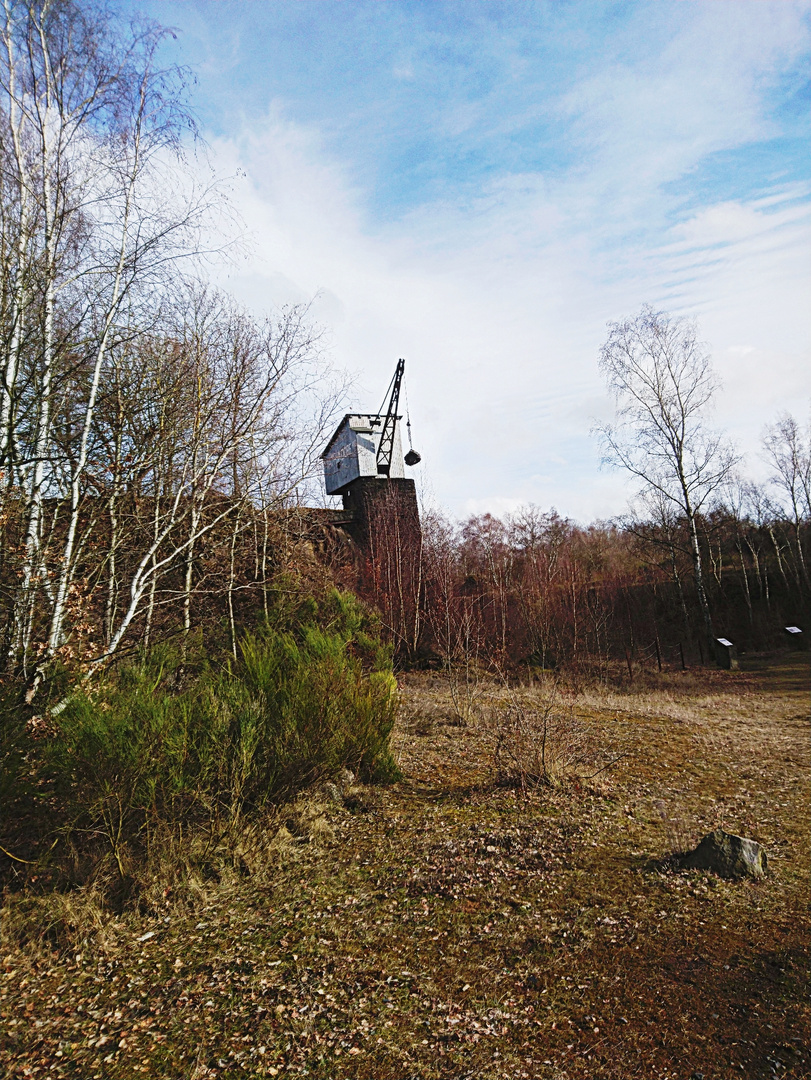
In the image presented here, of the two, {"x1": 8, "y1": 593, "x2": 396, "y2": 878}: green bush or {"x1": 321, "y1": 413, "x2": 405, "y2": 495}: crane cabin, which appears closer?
{"x1": 8, "y1": 593, "x2": 396, "y2": 878}: green bush

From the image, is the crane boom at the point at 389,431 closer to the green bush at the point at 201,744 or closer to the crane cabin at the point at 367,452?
the crane cabin at the point at 367,452

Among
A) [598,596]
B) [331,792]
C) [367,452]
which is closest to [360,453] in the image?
[367,452]

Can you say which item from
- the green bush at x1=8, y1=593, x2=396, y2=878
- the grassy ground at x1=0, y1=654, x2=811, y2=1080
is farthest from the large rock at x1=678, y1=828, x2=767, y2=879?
the green bush at x1=8, y1=593, x2=396, y2=878

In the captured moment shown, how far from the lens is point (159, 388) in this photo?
6.97m

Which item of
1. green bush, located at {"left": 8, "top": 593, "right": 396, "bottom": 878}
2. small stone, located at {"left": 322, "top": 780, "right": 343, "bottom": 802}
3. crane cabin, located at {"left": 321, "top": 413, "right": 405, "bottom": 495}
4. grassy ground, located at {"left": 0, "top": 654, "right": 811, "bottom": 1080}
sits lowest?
grassy ground, located at {"left": 0, "top": 654, "right": 811, "bottom": 1080}

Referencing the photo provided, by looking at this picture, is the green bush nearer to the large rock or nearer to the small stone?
the small stone

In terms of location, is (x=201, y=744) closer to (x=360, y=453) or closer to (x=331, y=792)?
(x=331, y=792)

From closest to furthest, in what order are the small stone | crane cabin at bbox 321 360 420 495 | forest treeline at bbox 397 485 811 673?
1. the small stone
2. forest treeline at bbox 397 485 811 673
3. crane cabin at bbox 321 360 420 495

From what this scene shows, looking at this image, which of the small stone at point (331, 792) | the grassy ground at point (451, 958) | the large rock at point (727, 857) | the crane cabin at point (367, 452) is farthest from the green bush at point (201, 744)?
the crane cabin at point (367, 452)

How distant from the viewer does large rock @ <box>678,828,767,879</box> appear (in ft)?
13.7

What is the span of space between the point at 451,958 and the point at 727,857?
2293 millimetres

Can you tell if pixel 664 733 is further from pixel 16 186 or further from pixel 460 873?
pixel 16 186

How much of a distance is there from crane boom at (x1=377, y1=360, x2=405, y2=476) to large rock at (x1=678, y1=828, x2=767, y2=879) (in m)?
19.0

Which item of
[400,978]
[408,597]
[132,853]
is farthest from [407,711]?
[408,597]
